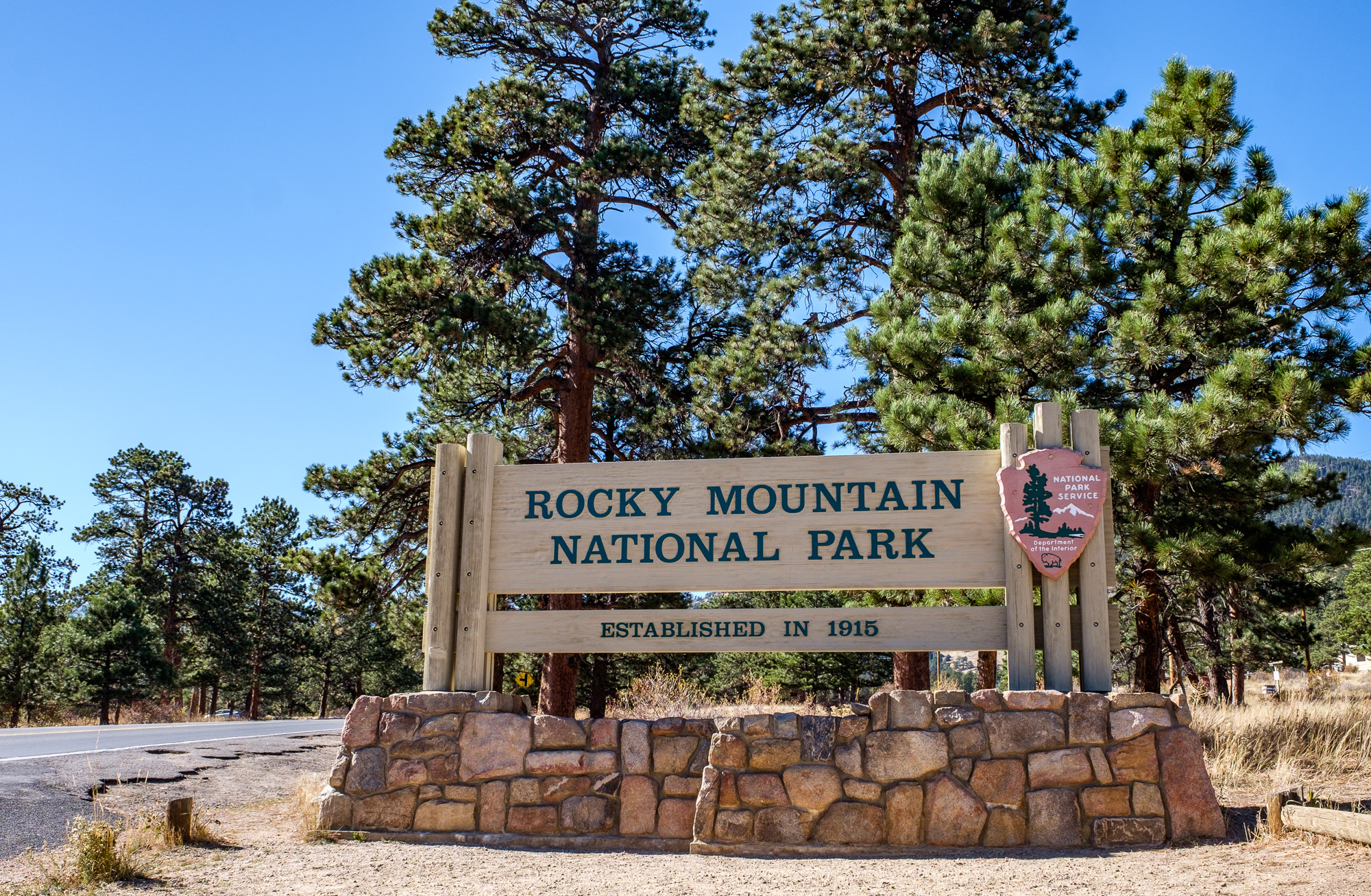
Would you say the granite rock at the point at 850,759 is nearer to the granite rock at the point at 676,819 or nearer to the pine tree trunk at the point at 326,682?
the granite rock at the point at 676,819

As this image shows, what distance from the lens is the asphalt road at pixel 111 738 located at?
1129cm

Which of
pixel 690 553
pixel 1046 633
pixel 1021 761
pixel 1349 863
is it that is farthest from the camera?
pixel 690 553

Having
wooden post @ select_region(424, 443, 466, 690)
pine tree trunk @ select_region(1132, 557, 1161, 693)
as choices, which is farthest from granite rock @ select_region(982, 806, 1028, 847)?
pine tree trunk @ select_region(1132, 557, 1161, 693)

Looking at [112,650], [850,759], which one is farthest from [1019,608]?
[112,650]

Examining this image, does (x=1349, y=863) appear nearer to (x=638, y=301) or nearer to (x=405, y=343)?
(x=638, y=301)

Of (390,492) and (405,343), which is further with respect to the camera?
(390,492)

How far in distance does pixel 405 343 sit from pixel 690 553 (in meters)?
8.26

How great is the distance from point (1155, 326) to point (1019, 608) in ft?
13.5

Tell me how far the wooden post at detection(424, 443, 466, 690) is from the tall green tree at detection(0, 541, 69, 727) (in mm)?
26188

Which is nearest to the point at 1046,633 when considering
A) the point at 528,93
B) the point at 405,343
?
the point at 405,343

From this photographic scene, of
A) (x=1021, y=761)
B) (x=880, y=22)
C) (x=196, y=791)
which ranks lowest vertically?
(x=196, y=791)

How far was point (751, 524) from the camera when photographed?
7.21 meters

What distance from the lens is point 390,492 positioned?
15.3m

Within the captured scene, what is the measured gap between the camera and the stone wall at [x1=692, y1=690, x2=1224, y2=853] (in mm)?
6262
